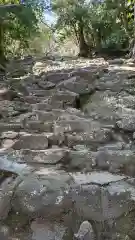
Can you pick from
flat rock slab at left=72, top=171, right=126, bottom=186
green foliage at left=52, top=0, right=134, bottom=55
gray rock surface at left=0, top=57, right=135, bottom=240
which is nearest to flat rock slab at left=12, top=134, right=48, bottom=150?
gray rock surface at left=0, top=57, right=135, bottom=240

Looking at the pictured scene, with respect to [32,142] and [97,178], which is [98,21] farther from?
[97,178]

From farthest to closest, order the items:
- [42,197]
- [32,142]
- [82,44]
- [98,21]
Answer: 1. [82,44]
2. [98,21]
3. [32,142]
4. [42,197]

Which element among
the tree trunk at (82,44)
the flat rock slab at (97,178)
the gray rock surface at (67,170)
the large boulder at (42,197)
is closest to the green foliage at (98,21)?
the tree trunk at (82,44)

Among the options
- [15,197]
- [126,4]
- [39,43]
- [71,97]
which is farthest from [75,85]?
[39,43]

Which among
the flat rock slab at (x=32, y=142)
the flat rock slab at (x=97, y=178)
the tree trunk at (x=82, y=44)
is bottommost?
the tree trunk at (x=82, y=44)

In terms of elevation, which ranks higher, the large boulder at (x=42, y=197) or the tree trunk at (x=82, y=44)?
the large boulder at (x=42, y=197)

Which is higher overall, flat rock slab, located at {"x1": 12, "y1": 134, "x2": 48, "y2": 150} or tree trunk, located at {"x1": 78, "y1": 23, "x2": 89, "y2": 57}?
flat rock slab, located at {"x1": 12, "y1": 134, "x2": 48, "y2": 150}

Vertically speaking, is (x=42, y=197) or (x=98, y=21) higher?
(x=98, y=21)

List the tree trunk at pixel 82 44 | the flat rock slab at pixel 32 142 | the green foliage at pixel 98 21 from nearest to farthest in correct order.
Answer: the flat rock slab at pixel 32 142
the green foliage at pixel 98 21
the tree trunk at pixel 82 44

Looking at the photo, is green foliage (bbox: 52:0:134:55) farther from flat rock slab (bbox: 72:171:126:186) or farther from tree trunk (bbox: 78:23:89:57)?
flat rock slab (bbox: 72:171:126:186)

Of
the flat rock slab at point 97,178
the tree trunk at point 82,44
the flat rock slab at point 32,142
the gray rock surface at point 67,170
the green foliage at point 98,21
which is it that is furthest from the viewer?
the tree trunk at point 82,44

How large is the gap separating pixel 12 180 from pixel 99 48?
56.9ft

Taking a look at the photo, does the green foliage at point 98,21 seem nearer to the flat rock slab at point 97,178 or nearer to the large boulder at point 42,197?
the flat rock slab at point 97,178

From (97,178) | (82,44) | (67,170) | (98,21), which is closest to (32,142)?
(67,170)
